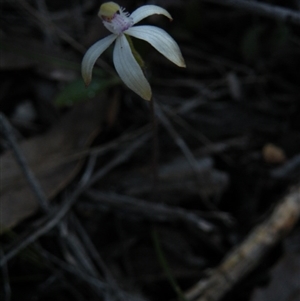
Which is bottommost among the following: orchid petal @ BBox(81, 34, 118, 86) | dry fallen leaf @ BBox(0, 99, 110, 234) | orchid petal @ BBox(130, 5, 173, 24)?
dry fallen leaf @ BBox(0, 99, 110, 234)

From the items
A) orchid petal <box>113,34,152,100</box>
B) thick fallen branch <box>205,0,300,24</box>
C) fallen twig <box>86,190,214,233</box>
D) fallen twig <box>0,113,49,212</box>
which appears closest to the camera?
orchid petal <box>113,34,152,100</box>

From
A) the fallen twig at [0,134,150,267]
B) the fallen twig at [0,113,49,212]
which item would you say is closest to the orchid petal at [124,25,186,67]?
the fallen twig at [0,113,49,212]

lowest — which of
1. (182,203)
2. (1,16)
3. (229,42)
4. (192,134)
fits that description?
(182,203)

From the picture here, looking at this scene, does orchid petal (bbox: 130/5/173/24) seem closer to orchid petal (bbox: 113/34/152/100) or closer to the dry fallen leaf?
orchid petal (bbox: 113/34/152/100)

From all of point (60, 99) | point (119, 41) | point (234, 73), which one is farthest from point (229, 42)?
point (119, 41)

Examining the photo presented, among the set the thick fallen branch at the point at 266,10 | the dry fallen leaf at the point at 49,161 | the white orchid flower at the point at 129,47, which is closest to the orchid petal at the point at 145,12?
the white orchid flower at the point at 129,47

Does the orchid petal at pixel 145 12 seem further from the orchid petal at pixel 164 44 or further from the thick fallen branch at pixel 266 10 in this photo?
the thick fallen branch at pixel 266 10

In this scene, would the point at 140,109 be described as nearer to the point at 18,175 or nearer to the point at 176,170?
the point at 176,170
